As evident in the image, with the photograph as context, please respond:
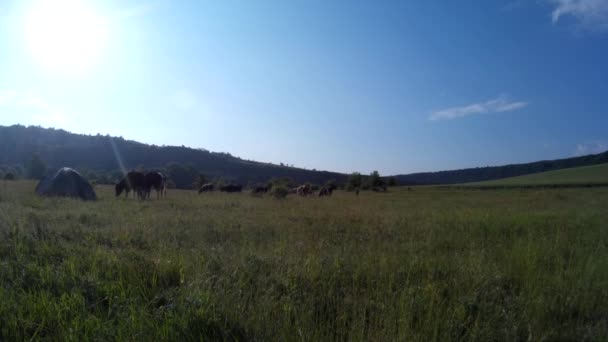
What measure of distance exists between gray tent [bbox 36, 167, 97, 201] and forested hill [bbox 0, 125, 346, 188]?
3664 cm

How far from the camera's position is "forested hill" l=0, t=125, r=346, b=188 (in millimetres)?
63125

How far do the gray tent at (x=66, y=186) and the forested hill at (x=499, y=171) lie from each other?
8493 centimetres

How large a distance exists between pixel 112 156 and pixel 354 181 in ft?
150

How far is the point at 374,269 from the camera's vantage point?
15.1 ft

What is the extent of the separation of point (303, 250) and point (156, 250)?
88.2 inches

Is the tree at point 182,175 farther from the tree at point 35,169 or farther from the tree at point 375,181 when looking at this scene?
the tree at point 375,181

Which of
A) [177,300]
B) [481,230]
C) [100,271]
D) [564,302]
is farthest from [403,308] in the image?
[481,230]

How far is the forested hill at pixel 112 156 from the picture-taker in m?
63.1

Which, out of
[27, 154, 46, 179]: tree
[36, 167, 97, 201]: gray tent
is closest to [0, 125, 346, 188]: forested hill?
[27, 154, 46, 179]: tree

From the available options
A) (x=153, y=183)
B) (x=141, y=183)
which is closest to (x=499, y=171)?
(x=153, y=183)

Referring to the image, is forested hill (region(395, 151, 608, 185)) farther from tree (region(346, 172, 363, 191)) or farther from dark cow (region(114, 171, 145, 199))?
dark cow (region(114, 171, 145, 199))

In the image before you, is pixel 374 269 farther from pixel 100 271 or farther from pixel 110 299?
pixel 100 271

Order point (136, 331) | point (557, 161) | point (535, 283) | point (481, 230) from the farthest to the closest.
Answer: point (557, 161), point (481, 230), point (535, 283), point (136, 331)

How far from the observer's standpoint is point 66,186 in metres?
17.8
